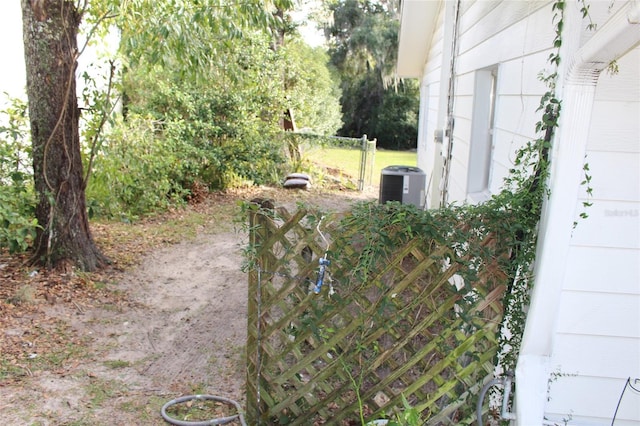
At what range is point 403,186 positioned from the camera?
7.66m

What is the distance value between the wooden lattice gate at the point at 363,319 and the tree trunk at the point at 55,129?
11.7 ft

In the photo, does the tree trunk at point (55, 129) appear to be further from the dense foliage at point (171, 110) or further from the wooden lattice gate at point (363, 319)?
the wooden lattice gate at point (363, 319)

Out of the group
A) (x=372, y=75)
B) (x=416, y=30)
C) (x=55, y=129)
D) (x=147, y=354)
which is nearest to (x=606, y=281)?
(x=147, y=354)

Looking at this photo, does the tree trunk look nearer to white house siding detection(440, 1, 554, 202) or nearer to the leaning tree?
the leaning tree

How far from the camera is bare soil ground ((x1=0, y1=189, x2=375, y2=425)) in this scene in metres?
3.67

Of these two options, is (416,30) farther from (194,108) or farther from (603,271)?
(603,271)

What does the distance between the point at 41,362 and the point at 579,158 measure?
Result: 3.98 m

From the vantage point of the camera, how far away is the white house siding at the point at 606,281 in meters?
2.68

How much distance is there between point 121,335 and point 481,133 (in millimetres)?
3784

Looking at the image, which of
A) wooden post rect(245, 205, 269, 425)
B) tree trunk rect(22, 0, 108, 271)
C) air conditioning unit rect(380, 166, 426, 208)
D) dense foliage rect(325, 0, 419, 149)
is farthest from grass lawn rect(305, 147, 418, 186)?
wooden post rect(245, 205, 269, 425)

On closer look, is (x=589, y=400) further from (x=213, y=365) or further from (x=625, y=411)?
(x=213, y=365)

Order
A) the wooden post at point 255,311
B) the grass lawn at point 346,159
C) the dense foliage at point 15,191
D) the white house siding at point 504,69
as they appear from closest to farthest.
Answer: the wooden post at point 255,311
the white house siding at point 504,69
the dense foliage at point 15,191
the grass lawn at point 346,159

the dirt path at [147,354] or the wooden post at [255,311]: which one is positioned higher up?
the wooden post at [255,311]

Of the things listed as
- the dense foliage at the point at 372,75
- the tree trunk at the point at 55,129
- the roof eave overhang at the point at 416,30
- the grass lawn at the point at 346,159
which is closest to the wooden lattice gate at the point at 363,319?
the tree trunk at the point at 55,129
